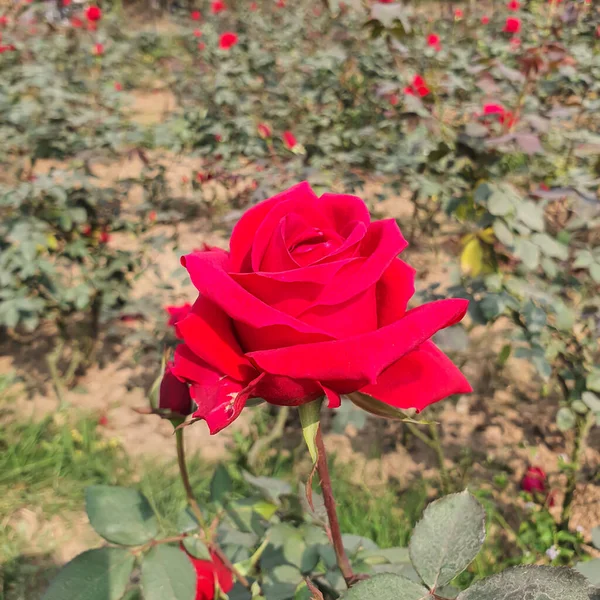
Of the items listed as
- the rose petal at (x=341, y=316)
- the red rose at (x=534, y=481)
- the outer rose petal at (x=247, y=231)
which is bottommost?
the red rose at (x=534, y=481)

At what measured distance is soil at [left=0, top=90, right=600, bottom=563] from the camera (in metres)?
1.67

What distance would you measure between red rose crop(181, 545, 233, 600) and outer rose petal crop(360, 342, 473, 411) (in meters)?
0.33

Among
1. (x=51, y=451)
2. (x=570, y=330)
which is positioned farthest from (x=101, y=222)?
(x=570, y=330)

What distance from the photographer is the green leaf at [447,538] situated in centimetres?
38

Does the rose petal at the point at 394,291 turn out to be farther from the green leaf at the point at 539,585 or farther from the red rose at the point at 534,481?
the red rose at the point at 534,481

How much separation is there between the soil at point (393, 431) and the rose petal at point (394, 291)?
118 centimetres

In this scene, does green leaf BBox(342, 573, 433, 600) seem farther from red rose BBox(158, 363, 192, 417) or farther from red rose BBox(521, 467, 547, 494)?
red rose BBox(521, 467, 547, 494)

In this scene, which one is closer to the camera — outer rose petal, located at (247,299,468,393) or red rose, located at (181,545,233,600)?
outer rose petal, located at (247,299,468,393)

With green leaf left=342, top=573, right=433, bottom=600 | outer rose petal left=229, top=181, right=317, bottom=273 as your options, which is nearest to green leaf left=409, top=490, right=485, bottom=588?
green leaf left=342, top=573, right=433, bottom=600

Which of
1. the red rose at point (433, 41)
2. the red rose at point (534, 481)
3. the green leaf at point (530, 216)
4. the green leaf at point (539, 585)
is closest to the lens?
the green leaf at point (539, 585)

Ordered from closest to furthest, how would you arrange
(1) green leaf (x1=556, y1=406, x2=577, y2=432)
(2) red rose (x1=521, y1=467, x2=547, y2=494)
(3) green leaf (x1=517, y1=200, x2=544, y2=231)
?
(3) green leaf (x1=517, y1=200, x2=544, y2=231) → (1) green leaf (x1=556, y1=406, x2=577, y2=432) → (2) red rose (x1=521, y1=467, x2=547, y2=494)

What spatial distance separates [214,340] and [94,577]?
0.29 metres

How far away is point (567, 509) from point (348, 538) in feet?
2.99

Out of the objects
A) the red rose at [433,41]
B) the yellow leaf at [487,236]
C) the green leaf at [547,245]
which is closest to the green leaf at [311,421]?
the green leaf at [547,245]
